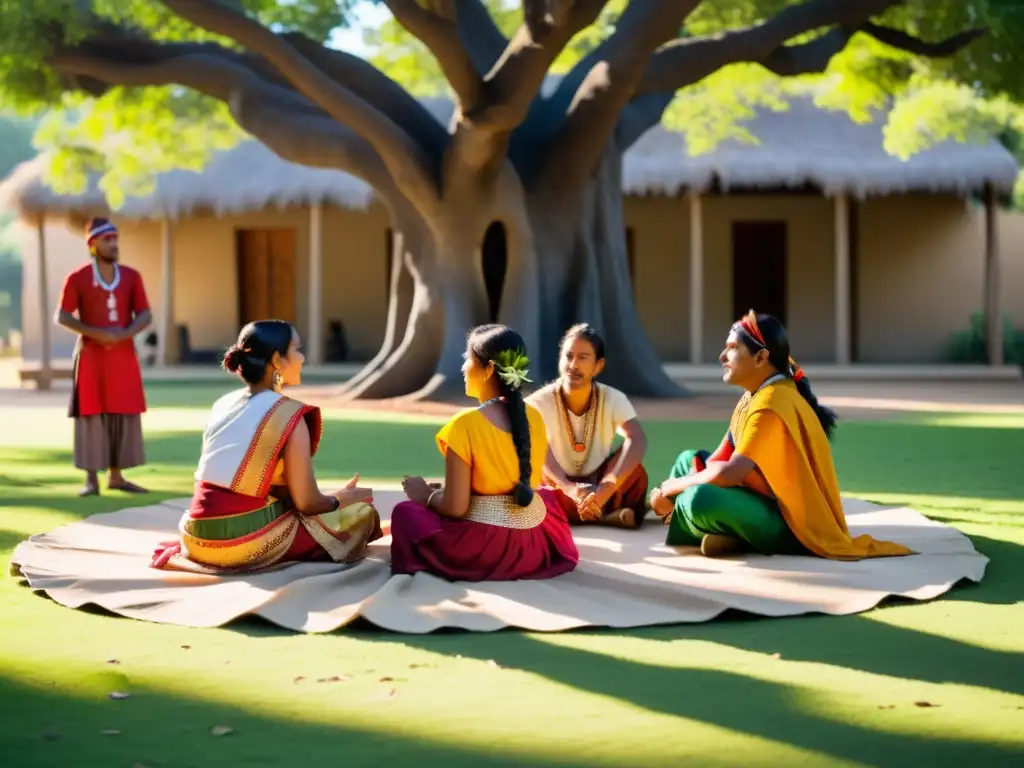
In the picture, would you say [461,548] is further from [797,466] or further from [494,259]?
[494,259]

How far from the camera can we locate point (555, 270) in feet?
51.7

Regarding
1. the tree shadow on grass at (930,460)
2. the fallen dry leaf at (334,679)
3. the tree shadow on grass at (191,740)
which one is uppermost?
the tree shadow on grass at (930,460)

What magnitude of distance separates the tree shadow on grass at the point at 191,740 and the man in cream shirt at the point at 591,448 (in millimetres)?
3046

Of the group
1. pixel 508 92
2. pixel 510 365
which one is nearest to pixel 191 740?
pixel 510 365

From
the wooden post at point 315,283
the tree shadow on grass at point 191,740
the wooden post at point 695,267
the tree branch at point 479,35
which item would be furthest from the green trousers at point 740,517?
the wooden post at point 315,283

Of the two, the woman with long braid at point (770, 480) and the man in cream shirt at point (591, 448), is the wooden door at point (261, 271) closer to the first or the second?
the man in cream shirt at point (591, 448)

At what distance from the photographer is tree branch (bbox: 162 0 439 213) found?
1246cm

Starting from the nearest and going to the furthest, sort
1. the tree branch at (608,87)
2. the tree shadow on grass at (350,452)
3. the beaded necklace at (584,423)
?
the beaded necklace at (584,423) < the tree shadow on grass at (350,452) < the tree branch at (608,87)

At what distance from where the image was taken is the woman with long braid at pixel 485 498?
533 centimetres

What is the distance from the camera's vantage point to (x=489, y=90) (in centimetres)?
1334

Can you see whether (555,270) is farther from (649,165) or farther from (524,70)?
→ (649,165)

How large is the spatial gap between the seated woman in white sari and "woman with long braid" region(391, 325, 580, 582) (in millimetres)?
384

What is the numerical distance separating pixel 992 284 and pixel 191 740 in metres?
19.0

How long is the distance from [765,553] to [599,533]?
929 millimetres
